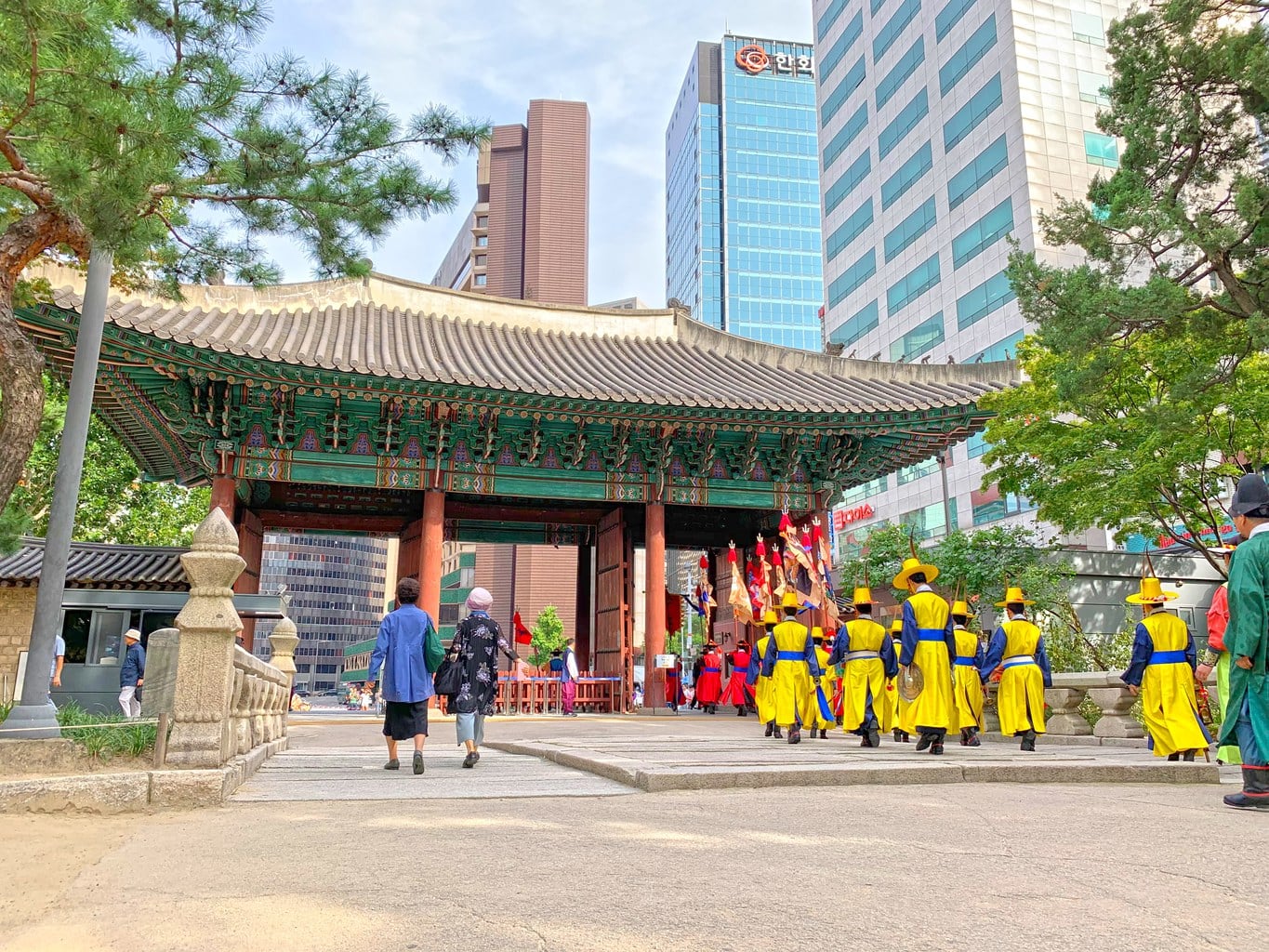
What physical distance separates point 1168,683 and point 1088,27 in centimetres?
3888

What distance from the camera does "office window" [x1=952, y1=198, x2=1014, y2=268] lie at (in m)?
35.6

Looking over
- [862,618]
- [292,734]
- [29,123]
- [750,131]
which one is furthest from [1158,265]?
[750,131]

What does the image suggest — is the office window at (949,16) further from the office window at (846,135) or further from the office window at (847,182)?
the office window at (847,182)

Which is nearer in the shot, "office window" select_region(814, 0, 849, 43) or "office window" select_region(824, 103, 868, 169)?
"office window" select_region(824, 103, 868, 169)

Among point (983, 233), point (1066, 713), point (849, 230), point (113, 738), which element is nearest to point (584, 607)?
point (1066, 713)

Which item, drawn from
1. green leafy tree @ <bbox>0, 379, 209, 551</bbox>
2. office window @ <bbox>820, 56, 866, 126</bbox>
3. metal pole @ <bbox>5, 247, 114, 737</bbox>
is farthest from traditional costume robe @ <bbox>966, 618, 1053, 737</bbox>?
office window @ <bbox>820, 56, 866, 126</bbox>

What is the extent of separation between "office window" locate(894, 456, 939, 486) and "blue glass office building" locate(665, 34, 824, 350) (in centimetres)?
4776

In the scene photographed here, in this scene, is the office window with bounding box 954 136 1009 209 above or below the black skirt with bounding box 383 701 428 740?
above

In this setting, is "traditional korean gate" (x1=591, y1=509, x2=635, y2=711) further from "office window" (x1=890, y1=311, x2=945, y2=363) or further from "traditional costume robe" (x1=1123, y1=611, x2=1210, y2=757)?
"office window" (x1=890, y1=311, x2=945, y2=363)

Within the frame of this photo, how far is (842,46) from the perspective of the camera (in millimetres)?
51594

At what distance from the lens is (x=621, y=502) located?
58.8 ft

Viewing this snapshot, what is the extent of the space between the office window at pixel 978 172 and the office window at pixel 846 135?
407 inches

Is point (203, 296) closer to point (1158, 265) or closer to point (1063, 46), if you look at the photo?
point (1158, 265)

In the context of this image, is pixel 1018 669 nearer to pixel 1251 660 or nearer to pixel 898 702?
pixel 898 702
